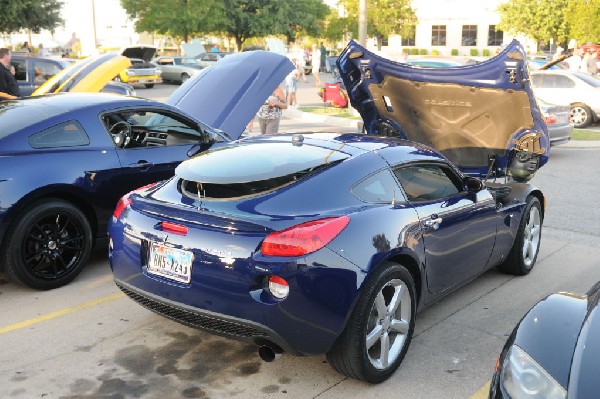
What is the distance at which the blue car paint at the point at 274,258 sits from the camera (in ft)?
11.9

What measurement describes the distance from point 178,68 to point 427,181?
99.0 ft

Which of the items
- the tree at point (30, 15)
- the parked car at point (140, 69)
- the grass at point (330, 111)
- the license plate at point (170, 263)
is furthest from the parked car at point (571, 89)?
the tree at point (30, 15)

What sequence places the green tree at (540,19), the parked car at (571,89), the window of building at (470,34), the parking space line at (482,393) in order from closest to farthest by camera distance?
the parking space line at (482,393), the parked car at (571,89), the green tree at (540,19), the window of building at (470,34)

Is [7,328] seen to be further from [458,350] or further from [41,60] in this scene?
[41,60]

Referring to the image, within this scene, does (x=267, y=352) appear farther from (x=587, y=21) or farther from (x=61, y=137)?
(x=587, y=21)

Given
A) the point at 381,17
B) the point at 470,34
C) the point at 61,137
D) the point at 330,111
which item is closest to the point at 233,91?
the point at 61,137

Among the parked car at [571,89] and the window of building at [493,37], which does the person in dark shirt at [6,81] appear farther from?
the window of building at [493,37]

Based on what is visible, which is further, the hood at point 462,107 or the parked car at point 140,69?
the parked car at point 140,69

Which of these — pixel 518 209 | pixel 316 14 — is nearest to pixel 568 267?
pixel 518 209

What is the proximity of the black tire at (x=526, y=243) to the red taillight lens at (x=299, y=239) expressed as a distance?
283 cm

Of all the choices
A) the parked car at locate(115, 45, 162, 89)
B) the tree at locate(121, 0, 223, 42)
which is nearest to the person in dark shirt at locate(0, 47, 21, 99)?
the parked car at locate(115, 45, 162, 89)

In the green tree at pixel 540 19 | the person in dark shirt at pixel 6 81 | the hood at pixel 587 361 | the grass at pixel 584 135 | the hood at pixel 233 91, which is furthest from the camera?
the green tree at pixel 540 19

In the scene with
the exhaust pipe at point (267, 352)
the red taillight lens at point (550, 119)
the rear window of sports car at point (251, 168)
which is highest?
the rear window of sports car at point (251, 168)

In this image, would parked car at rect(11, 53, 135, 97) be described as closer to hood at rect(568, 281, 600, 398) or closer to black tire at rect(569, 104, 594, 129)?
black tire at rect(569, 104, 594, 129)
